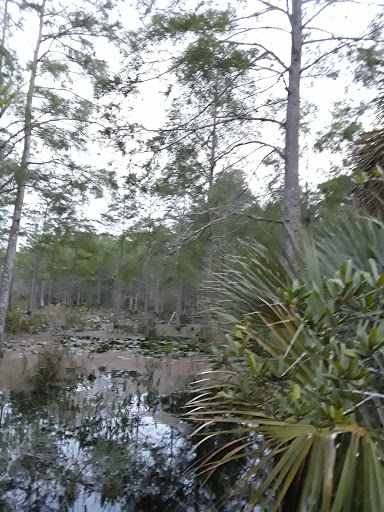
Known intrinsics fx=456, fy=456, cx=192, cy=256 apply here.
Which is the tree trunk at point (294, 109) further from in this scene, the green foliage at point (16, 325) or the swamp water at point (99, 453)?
the green foliage at point (16, 325)

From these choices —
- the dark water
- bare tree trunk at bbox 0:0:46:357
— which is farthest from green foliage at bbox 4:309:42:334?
the dark water

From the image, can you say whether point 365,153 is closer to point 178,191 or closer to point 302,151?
point 178,191

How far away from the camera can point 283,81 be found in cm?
724

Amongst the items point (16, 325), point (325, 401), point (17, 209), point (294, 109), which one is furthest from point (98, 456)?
point (16, 325)

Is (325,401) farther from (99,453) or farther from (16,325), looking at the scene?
(16,325)

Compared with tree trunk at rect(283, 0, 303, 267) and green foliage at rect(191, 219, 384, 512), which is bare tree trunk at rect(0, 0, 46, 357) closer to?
tree trunk at rect(283, 0, 303, 267)

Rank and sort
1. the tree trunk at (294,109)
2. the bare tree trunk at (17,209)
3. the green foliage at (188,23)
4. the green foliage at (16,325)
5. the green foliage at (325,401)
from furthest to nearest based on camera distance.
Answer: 1. the green foliage at (16,325)
2. the bare tree trunk at (17,209)
3. the tree trunk at (294,109)
4. the green foliage at (188,23)
5. the green foliage at (325,401)

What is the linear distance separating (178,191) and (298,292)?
285 inches

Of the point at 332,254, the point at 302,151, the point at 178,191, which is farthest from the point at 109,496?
the point at 302,151

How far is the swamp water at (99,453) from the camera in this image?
4.30 m

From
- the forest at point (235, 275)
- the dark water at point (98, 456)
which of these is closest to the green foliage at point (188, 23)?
the forest at point (235, 275)

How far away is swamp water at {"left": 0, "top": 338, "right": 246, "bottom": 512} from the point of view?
4305 millimetres

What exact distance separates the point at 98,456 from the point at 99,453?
82 millimetres

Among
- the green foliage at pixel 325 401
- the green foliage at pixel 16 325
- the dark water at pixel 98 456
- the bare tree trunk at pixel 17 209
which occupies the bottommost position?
the dark water at pixel 98 456
